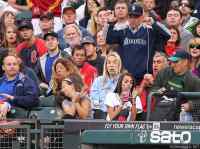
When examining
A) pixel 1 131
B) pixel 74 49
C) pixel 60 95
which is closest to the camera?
pixel 1 131

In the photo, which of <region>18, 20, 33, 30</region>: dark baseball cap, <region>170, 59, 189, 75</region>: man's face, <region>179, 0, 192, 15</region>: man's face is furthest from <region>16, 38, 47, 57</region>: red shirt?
<region>170, 59, 189, 75</region>: man's face

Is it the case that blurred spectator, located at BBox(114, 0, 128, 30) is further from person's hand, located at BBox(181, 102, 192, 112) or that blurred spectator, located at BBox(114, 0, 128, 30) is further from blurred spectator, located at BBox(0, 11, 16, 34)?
person's hand, located at BBox(181, 102, 192, 112)

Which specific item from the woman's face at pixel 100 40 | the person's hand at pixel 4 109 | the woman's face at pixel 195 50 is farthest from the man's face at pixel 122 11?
the person's hand at pixel 4 109

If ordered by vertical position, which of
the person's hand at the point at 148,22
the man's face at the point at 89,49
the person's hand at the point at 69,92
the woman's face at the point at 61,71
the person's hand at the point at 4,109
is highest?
the person's hand at the point at 148,22

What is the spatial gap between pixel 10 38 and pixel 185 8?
11.3 ft

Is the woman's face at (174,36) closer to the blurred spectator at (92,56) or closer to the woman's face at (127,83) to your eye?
the blurred spectator at (92,56)

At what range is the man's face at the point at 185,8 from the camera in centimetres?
1431

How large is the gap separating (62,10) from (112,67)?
4304 millimetres

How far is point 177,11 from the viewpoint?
13180 mm

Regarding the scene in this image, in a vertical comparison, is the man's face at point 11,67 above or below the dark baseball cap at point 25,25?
below

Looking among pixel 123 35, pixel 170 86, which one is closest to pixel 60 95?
pixel 170 86

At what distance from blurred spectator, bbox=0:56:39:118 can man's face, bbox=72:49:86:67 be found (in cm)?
130

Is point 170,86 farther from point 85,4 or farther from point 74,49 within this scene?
point 85,4

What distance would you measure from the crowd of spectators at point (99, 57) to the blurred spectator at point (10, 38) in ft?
0.06
